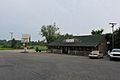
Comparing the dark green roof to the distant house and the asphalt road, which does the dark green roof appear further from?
the asphalt road

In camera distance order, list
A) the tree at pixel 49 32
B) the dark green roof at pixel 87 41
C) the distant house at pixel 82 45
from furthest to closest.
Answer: the tree at pixel 49 32, the dark green roof at pixel 87 41, the distant house at pixel 82 45

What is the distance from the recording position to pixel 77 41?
62.7 m

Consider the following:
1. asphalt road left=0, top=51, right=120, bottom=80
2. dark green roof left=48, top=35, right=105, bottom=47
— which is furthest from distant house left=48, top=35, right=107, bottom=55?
asphalt road left=0, top=51, right=120, bottom=80

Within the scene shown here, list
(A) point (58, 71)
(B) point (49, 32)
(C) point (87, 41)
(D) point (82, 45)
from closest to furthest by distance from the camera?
(A) point (58, 71)
(D) point (82, 45)
(C) point (87, 41)
(B) point (49, 32)

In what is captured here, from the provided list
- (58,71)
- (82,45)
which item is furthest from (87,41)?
(58,71)

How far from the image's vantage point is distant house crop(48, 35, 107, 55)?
55013 mm

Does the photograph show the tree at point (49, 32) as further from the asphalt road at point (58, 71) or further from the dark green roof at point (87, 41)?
the asphalt road at point (58, 71)

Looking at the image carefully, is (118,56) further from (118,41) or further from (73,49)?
(73,49)

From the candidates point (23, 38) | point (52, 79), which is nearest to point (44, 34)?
point (23, 38)

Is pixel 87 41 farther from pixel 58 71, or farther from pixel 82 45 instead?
pixel 58 71

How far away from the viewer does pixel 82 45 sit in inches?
2277

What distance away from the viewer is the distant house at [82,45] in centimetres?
5501

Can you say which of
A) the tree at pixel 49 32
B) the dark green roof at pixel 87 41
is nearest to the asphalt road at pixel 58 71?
the dark green roof at pixel 87 41

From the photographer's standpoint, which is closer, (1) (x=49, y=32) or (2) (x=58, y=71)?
(2) (x=58, y=71)
